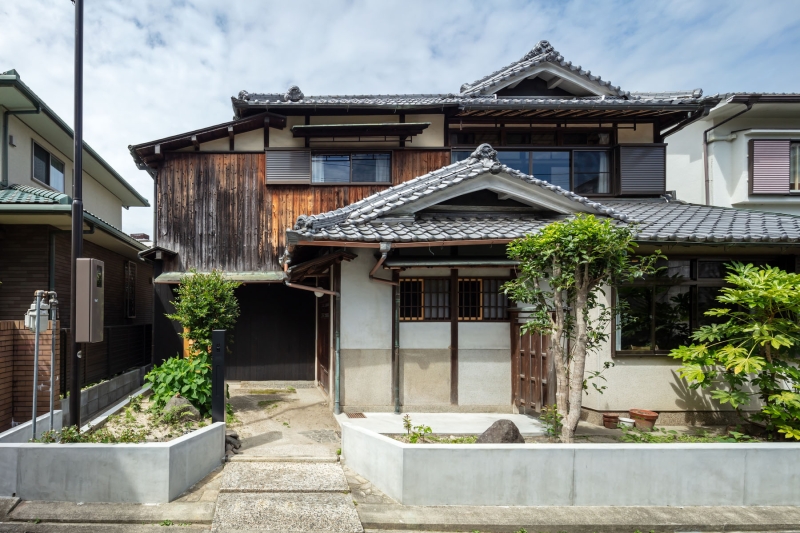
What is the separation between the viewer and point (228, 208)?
12820 mm

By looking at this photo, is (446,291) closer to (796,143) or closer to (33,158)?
(33,158)

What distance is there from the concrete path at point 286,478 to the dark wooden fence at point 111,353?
342cm

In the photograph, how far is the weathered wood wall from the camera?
12727 millimetres

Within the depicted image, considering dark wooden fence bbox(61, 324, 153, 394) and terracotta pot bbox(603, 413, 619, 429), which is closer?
terracotta pot bbox(603, 413, 619, 429)

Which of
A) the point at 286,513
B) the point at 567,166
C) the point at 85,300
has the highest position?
the point at 567,166

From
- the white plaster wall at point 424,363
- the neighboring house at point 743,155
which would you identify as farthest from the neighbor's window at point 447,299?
the neighboring house at point 743,155

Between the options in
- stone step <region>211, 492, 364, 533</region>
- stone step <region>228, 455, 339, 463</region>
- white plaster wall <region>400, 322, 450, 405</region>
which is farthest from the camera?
white plaster wall <region>400, 322, 450, 405</region>

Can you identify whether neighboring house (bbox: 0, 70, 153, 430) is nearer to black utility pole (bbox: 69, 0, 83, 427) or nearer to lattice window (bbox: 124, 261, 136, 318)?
lattice window (bbox: 124, 261, 136, 318)

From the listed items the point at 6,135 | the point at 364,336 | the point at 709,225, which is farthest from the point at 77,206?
the point at 709,225

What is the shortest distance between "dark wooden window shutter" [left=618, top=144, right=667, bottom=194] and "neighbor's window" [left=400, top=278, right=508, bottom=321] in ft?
21.4

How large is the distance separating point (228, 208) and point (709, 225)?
468 inches

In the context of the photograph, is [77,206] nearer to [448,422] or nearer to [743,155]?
[448,422]

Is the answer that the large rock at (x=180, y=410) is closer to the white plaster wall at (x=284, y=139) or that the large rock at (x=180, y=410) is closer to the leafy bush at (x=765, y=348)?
the white plaster wall at (x=284, y=139)

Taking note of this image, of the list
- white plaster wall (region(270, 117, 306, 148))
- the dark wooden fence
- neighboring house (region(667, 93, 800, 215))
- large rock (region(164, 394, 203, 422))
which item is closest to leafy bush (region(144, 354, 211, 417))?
large rock (region(164, 394, 203, 422))
